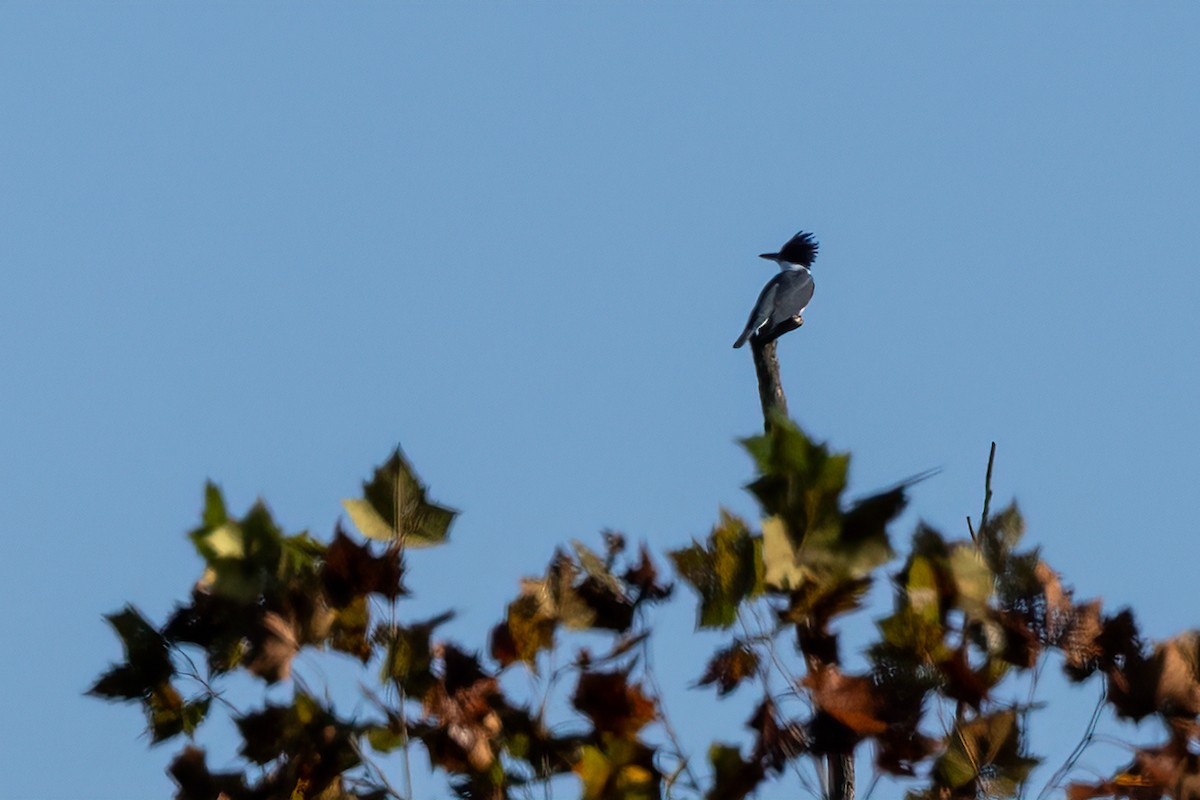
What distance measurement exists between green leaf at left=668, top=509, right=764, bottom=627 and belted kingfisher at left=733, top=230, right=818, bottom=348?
2.22 meters

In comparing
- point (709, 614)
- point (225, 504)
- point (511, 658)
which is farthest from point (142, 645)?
point (709, 614)

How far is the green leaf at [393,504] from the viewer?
335 centimetres

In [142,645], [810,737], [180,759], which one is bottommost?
[810,737]

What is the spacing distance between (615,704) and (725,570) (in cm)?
35

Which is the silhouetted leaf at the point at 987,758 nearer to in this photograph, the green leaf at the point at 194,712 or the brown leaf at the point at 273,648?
the brown leaf at the point at 273,648

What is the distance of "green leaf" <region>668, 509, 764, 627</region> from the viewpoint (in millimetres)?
3113

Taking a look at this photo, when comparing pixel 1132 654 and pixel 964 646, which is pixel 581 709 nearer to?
pixel 964 646

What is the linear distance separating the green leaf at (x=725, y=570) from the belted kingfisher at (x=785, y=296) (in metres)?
2.22

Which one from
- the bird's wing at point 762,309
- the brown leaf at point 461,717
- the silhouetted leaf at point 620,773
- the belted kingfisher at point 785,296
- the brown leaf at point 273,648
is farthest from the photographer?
the bird's wing at point 762,309

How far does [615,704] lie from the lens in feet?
10.3

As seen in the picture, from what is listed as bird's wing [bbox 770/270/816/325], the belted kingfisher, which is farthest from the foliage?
bird's wing [bbox 770/270/816/325]

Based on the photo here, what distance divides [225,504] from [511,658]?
26.9 inches

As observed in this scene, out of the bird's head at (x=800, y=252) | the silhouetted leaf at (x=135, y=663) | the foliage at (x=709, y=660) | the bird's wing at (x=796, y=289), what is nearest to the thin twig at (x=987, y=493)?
the foliage at (x=709, y=660)

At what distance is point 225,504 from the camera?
3109 millimetres
